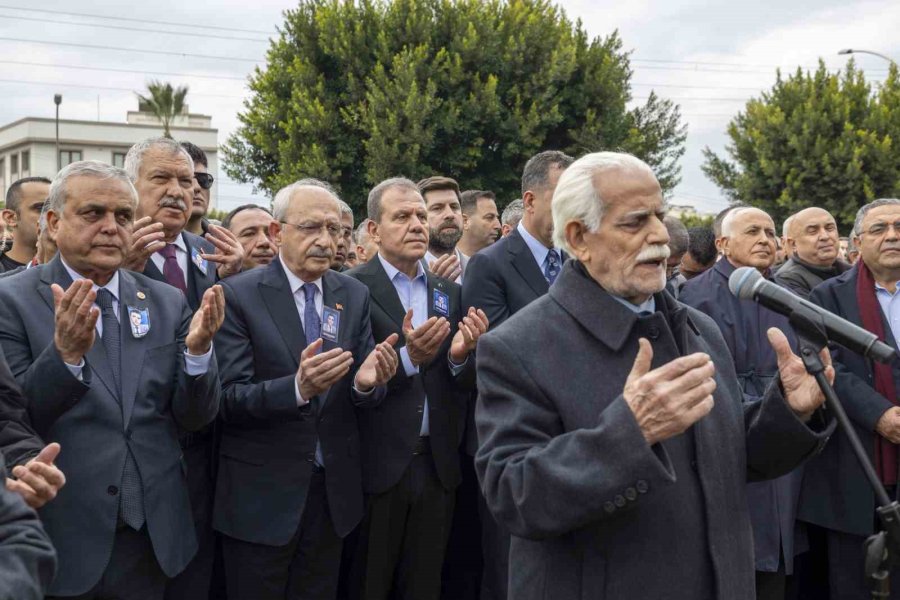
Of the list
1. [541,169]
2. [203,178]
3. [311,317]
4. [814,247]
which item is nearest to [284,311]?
[311,317]

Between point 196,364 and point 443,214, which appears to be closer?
point 196,364

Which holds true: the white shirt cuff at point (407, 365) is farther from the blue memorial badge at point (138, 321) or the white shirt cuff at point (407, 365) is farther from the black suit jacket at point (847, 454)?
the black suit jacket at point (847, 454)

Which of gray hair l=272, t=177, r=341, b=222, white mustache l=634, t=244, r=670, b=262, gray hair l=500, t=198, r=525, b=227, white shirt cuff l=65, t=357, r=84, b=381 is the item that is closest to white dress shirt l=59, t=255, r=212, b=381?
white shirt cuff l=65, t=357, r=84, b=381

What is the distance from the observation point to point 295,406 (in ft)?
15.6

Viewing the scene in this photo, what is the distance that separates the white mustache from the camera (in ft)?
9.81

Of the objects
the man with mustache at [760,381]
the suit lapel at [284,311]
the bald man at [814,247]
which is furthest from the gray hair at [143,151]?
the bald man at [814,247]

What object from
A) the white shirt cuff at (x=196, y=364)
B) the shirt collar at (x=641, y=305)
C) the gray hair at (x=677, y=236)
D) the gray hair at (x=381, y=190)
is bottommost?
the white shirt cuff at (x=196, y=364)

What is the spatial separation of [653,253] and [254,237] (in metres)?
4.25

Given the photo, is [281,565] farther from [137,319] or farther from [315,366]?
[137,319]

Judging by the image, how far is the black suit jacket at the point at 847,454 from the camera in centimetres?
586

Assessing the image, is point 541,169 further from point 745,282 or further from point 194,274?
point 745,282

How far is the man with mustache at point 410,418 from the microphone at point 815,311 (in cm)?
231

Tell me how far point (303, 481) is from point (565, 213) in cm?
245

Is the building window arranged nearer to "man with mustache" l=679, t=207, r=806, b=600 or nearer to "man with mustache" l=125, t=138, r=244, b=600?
"man with mustache" l=125, t=138, r=244, b=600
